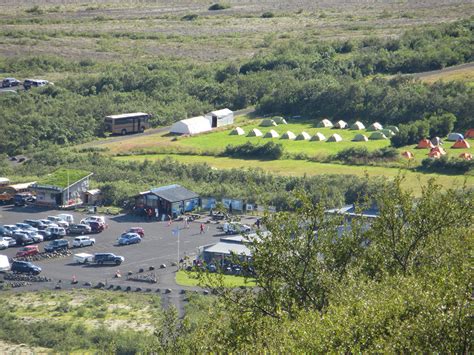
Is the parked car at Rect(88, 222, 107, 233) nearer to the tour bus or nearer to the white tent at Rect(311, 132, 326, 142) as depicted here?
the white tent at Rect(311, 132, 326, 142)

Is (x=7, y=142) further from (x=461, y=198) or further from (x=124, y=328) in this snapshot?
(x=461, y=198)

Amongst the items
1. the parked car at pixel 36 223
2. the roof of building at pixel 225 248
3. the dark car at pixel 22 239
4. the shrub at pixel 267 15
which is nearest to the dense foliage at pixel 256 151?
the parked car at pixel 36 223

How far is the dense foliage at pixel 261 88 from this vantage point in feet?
205

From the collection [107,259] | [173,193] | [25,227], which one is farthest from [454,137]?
[107,259]

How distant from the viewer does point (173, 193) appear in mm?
47000

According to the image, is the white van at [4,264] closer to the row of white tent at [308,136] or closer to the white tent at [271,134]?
the white tent at [271,134]

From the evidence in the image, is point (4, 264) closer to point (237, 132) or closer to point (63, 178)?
point (63, 178)

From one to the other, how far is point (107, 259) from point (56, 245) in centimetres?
307

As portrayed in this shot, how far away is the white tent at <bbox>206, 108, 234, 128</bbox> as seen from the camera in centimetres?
6438

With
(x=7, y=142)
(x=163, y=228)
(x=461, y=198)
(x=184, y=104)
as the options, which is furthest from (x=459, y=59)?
(x=461, y=198)

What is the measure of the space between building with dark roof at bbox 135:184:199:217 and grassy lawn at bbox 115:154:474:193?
5.94 meters

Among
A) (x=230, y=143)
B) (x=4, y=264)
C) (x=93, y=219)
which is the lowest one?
(x=230, y=143)

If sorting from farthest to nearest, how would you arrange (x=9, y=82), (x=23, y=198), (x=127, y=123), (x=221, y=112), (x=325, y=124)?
(x=9, y=82), (x=221, y=112), (x=127, y=123), (x=325, y=124), (x=23, y=198)

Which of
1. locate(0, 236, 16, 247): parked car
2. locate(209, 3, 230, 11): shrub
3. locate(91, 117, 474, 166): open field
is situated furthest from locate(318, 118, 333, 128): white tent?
locate(209, 3, 230, 11): shrub
